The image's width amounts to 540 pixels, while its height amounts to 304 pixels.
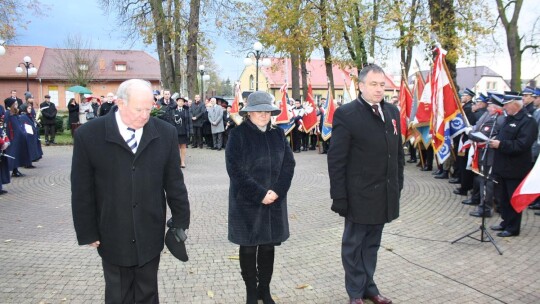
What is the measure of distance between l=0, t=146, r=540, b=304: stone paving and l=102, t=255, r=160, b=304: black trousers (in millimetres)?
1134

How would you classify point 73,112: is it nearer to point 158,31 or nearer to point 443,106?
point 158,31

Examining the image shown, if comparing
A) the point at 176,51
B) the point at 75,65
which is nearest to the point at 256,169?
the point at 176,51

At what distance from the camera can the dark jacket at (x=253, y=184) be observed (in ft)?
12.7

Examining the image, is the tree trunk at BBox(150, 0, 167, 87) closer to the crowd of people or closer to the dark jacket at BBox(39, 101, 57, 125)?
the dark jacket at BBox(39, 101, 57, 125)

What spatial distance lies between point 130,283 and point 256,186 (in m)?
1.29

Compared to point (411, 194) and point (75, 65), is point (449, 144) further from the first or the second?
point (75, 65)

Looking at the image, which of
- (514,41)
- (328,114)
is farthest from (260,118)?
(514,41)

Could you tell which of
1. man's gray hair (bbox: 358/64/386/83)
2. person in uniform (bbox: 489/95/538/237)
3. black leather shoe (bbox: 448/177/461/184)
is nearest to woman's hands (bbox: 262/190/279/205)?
man's gray hair (bbox: 358/64/386/83)

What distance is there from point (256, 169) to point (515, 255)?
3.92 meters

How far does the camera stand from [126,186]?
2945mm

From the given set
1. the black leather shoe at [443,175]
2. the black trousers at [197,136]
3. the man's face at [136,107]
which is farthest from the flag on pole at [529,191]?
the black trousers at [197,136]

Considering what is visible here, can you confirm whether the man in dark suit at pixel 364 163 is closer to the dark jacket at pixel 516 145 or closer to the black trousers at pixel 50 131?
the dark jacket at pixel 516 145

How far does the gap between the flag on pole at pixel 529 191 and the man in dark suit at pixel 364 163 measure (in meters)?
1.19

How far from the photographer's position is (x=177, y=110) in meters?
13.4
